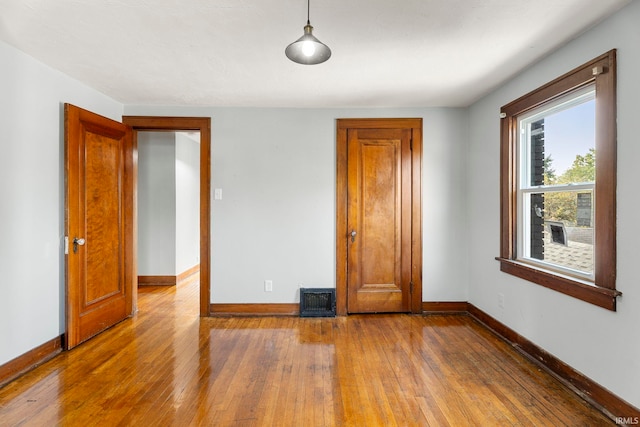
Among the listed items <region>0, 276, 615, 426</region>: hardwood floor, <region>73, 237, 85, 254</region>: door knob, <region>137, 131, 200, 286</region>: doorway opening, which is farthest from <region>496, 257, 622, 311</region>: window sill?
<region>137, 131, 200, 286</region>: doorway opening

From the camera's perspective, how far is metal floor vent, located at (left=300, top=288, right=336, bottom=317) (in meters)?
3.83

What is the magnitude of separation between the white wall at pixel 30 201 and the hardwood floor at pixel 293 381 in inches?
15.3

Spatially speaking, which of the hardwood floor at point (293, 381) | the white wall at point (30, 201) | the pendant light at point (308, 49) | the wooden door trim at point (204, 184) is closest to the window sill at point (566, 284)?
the hardwood floor at point (293, 381)

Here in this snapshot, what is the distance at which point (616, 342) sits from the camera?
6.54 feet

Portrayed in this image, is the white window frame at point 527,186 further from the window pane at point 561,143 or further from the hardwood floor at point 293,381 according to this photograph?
the hardwood floor at point 293,381

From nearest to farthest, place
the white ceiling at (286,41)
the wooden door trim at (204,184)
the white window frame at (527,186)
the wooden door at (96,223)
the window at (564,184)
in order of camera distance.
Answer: the white ceiling at (286,41), the window at (564,184), the white window frame at (527,186), the wooden door at (96,223), the wooden door trim at (204,184)

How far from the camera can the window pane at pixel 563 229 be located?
232 centimetres

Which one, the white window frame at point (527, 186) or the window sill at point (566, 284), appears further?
the white window frame at point (527, 186)

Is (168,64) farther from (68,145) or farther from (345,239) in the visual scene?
(345,239)

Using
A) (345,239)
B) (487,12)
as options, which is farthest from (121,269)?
(487,12)

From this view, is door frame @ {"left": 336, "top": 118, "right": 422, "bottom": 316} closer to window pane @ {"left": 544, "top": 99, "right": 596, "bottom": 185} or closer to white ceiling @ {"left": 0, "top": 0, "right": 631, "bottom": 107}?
white ceiling @ {"left": 0, "top": 0, "right": 631, "bottom": 107}

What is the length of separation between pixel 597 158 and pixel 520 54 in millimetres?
972

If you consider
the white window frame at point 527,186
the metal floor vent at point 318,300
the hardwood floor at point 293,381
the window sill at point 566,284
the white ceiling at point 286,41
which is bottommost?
the hardwood floor at point 293,381

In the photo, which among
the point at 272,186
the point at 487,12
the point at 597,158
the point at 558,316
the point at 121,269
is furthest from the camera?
the point at 272,186
